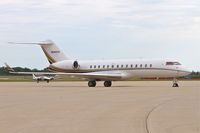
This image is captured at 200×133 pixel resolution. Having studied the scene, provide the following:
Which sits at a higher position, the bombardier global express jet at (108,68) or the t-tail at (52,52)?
the t-tail at (52,52)

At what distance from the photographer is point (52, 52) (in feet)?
159

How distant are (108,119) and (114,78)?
98.7ft

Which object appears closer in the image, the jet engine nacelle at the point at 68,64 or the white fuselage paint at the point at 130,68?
the white fuselage paint at the point at 130,68

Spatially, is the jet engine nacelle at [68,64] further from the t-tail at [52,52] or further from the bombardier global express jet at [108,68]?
the t-tail at [52,52]

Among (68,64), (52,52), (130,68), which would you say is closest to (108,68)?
(130,68)

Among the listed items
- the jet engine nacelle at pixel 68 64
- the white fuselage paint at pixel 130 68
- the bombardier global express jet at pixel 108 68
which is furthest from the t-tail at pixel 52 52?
the jet engine nacelle at pixel 68 64

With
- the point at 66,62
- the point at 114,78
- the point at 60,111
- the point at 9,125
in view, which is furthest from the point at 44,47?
the point at 9,125

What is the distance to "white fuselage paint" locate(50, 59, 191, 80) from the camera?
40219 mm

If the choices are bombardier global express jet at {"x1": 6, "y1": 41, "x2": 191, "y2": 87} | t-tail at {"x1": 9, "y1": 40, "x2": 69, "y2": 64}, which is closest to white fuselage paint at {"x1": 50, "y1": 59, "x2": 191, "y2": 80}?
bombardier global express jet at {"x1": 6, "y1": 41, "x2": 191, "y2": 87}

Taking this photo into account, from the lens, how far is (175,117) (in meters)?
12.8

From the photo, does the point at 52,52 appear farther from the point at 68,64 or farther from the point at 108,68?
the point at 108,68

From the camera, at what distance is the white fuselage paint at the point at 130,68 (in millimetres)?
40219

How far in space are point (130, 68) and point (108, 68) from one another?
8.51ft

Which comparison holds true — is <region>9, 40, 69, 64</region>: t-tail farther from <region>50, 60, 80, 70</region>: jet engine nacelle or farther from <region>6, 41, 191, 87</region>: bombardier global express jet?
<region>50, 60, 80, 70</region>: jet engine nacelle
